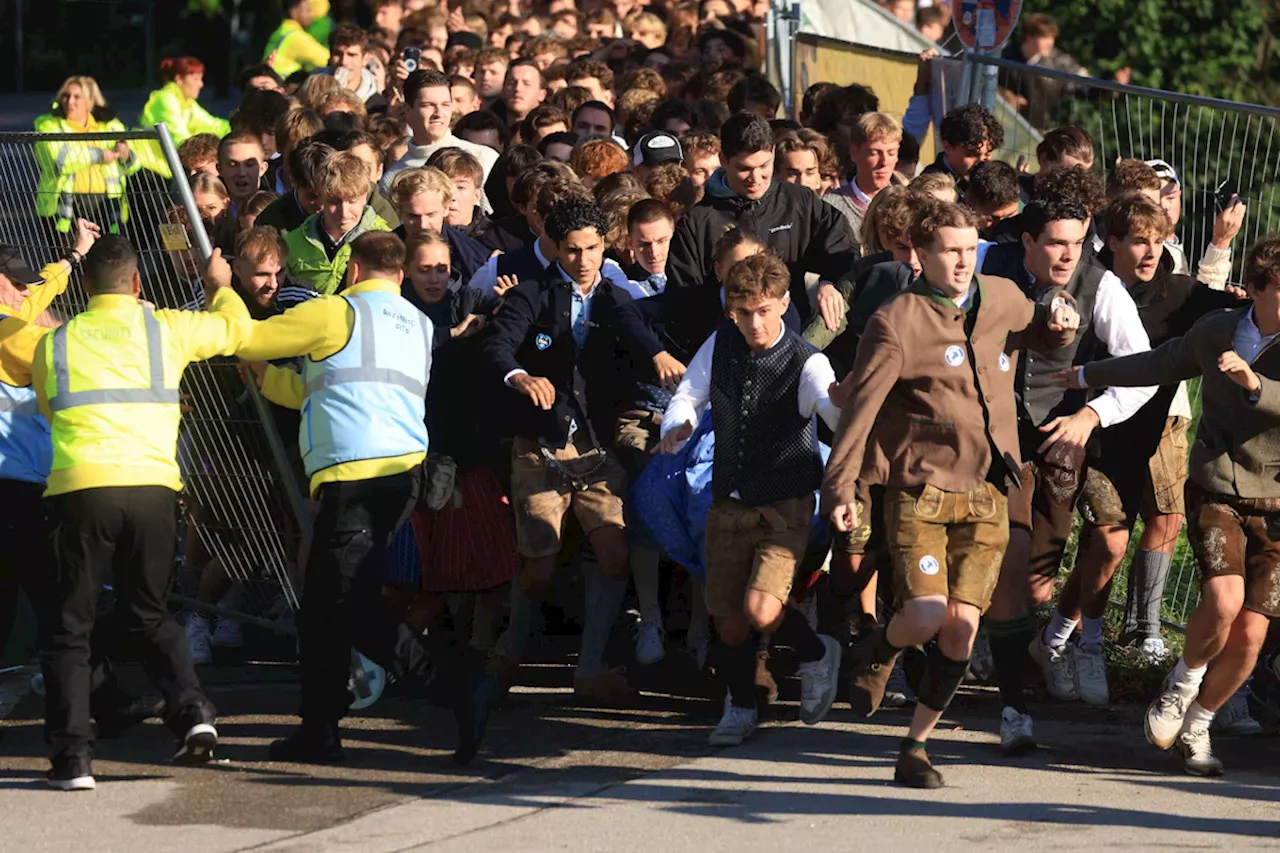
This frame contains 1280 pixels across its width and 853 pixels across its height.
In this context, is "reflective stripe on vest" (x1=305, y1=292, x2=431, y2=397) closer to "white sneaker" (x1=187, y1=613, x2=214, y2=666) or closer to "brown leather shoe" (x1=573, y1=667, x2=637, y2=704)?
"brown leather shoe" (x1=573, y1=667, x2=637, y2=704)

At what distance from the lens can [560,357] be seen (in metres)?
8.67

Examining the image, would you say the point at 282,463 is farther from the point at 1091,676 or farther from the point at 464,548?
the point at 1091,676

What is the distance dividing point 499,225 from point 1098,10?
1126cm

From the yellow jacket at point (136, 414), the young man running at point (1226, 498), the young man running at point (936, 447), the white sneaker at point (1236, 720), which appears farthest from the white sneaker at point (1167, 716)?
the yellow jacket at point (136, 414)

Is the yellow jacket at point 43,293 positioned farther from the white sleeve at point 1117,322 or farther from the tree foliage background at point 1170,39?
the tree foliage background at point 1170,39

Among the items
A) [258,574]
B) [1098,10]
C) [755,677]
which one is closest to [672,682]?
[755,677]

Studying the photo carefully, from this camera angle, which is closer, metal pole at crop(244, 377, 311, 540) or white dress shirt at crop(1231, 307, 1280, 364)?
white dress shirt at crop(1231, 307, 1280, 364)

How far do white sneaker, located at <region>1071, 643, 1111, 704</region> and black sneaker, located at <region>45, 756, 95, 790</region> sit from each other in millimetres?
3704

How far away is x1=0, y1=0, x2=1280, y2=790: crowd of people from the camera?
746 cm

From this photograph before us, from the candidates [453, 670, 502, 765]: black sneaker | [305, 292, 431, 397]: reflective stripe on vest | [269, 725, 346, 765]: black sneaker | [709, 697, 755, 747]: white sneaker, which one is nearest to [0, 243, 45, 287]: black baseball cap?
[305, 292, 431, 397]: reflective stripe on vest

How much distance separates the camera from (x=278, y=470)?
8.48 meters

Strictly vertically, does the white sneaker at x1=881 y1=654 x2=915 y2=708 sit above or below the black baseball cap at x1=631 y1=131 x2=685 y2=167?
below

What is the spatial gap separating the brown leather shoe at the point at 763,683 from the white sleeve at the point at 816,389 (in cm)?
102

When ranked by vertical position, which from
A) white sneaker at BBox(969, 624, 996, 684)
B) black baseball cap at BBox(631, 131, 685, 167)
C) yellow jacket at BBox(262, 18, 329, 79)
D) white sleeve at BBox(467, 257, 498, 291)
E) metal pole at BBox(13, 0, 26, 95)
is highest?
metal pole at BBox(13, 0, 26, 95)
